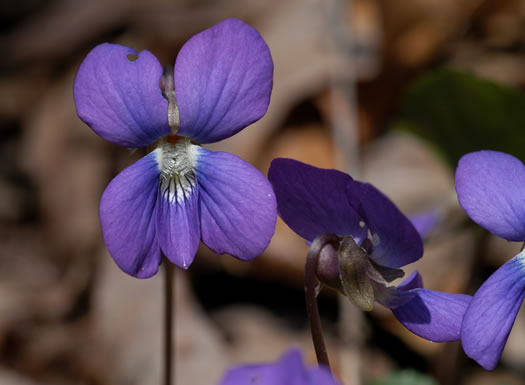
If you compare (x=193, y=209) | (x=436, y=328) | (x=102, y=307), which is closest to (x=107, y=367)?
(x=102, y=307)

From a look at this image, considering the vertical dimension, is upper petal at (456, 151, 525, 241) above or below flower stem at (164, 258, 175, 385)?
above

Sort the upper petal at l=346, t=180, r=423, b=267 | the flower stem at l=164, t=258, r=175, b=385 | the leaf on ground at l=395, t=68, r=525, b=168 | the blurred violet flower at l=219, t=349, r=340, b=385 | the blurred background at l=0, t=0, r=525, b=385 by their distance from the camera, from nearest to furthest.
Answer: the blurred violet flower at l=219, t=349, r=340, b=385
the upper petal at l=346, t=180, r=423, b=267
the flower stem at l=164, t=258, r=175, b=385
the leaf on ground at l=395, t=68, r=525, b=168
the blurred background at l=0, t=0, r=525, b=385

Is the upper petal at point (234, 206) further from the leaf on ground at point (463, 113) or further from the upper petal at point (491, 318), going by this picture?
the leaf on ground at point (463, 113)

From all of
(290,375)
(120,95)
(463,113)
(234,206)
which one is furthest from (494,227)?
(463,113)

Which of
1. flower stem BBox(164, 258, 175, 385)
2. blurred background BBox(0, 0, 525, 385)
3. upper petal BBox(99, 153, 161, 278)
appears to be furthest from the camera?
blurred background BBox(0, 0, 525, 385)

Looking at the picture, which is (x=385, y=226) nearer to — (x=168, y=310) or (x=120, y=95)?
(x=120, y=95)

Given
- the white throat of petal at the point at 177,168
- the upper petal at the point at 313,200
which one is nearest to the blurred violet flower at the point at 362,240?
the upper petal at the point at 313,200

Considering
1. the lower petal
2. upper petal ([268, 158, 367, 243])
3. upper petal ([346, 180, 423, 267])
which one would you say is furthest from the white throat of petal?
upper petal ([346, 180, 423, 267])

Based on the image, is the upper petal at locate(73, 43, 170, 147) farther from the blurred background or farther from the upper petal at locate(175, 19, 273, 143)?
the blurred background
